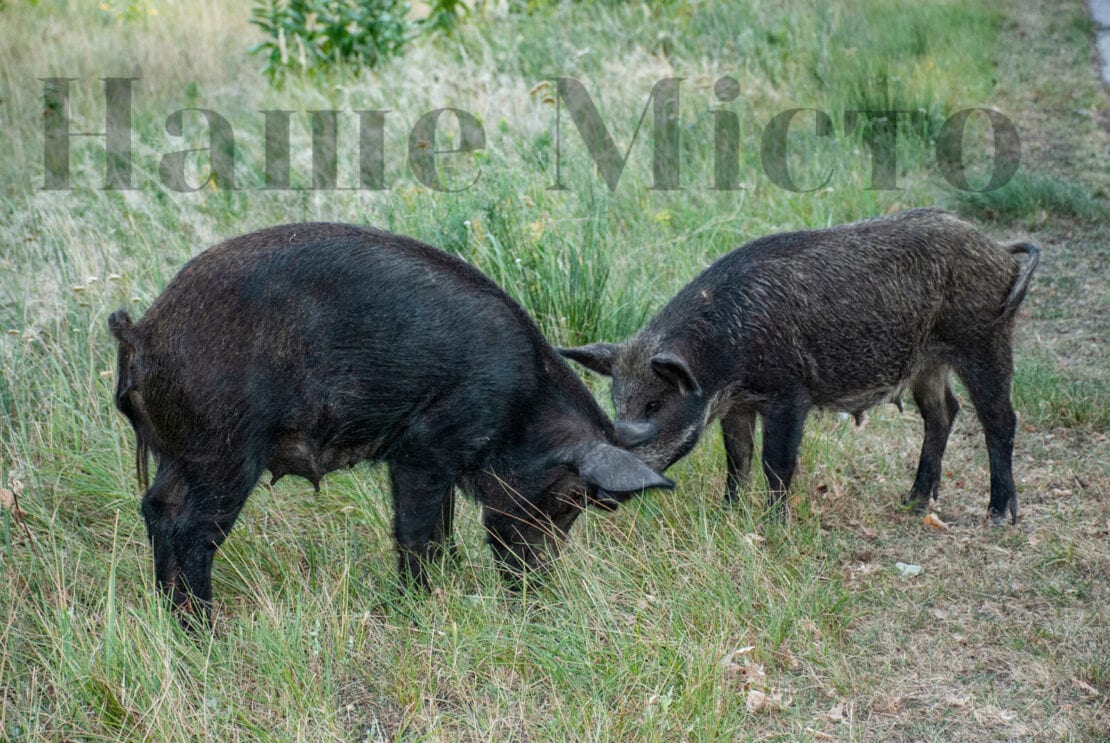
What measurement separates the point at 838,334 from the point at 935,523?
3.12 feet

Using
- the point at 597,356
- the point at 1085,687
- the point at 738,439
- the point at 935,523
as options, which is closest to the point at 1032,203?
the point at 935,523

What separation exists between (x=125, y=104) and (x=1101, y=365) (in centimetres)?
844

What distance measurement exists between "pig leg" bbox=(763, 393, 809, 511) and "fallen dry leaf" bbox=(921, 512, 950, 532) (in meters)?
0.68

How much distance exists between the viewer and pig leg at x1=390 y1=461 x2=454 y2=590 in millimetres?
4387

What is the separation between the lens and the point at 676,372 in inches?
193

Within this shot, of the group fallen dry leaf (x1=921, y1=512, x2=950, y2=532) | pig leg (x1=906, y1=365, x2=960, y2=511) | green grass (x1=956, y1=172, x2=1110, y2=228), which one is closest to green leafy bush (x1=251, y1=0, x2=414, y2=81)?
green grass (x1=956, y1=172, x2=1110, y2=228)

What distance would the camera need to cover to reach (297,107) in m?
10.2

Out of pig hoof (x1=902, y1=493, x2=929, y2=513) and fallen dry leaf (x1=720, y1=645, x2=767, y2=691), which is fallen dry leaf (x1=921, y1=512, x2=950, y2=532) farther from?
fallen dry leaf (x1=720, y1=645, x2=767, y2=691)

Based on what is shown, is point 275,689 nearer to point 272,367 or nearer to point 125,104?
point 272,367

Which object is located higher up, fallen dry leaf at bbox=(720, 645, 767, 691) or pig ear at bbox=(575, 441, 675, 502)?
pig ear at bbox=(575, 441, 675, 502)

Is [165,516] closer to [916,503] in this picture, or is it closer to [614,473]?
[614,473]

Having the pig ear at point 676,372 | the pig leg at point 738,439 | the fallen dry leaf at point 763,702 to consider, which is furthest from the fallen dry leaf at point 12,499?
the pig leg at point 738,439

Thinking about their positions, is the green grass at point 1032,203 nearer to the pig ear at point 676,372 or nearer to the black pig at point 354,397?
the pig ear at point 676,372

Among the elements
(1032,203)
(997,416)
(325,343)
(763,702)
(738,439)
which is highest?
(1032,203)
